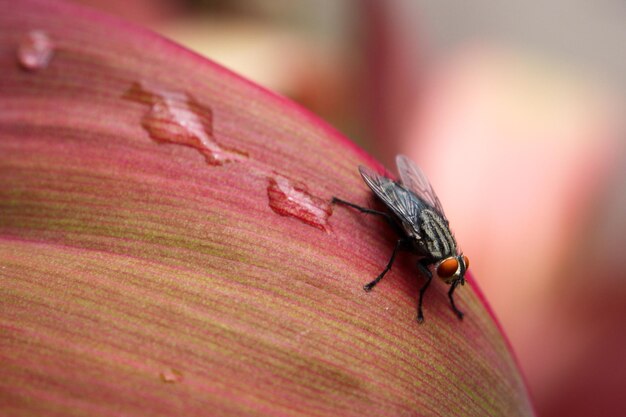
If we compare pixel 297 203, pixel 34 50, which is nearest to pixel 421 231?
pixel 297 203

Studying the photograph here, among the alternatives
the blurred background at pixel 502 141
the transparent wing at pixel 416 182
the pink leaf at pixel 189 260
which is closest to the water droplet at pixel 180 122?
the pink leaf at pixel 189 260

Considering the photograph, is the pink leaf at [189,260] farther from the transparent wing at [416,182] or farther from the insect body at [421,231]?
the transparent wing at [416,182]

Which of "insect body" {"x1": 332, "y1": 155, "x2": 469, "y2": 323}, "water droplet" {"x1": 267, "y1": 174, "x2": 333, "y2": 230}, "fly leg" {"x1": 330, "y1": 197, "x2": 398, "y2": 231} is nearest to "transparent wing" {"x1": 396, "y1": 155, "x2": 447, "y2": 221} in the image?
"insect body" {"x1": 332, "y1": 155, "x2": 469, "y2": 323}

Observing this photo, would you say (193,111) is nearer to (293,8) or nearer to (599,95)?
(599,95)

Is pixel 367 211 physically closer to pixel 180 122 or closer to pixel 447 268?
pixel 447 268

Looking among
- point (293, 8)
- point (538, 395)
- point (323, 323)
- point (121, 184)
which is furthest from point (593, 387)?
point (293, 8)

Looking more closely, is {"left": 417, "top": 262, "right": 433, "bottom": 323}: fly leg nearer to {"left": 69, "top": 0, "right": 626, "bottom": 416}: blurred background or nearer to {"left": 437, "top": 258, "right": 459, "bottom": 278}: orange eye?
{"left": 437, "top": 258, "right": 459, "bottom": 278}: orange eye

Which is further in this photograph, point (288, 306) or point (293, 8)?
point (293, 8)
